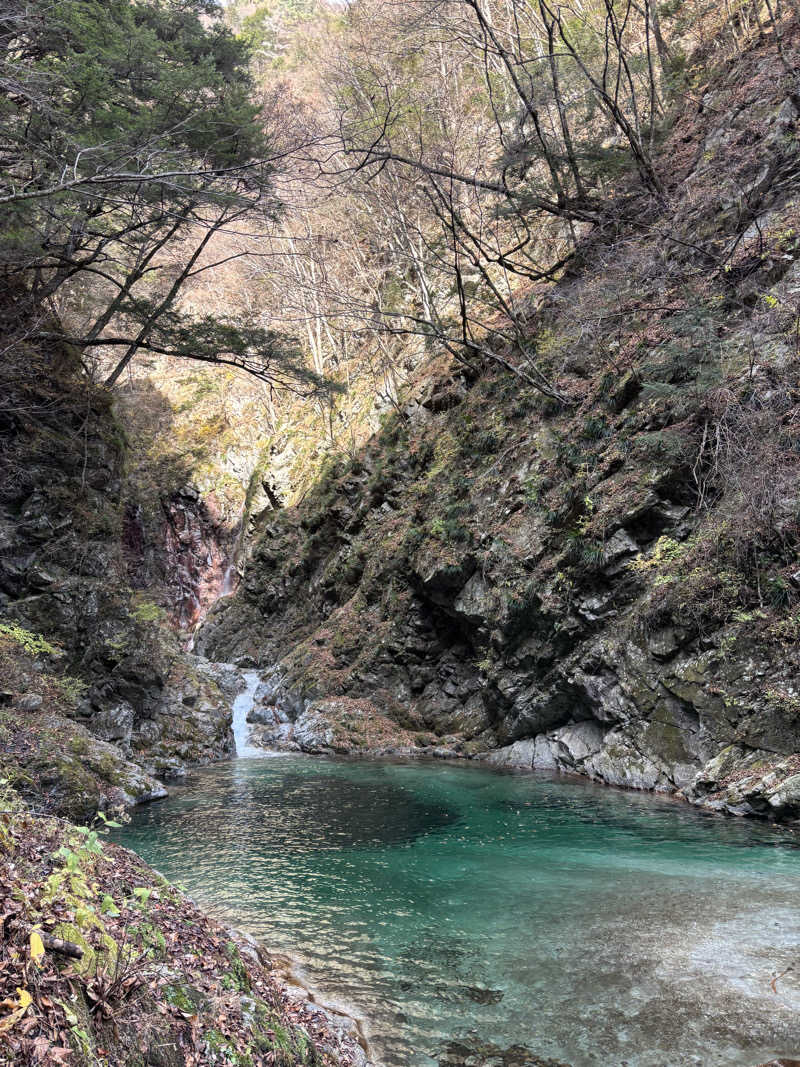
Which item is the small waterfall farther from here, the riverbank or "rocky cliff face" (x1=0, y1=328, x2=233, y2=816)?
the riverbank

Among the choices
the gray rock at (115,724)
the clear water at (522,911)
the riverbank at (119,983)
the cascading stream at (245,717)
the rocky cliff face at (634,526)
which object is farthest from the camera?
the cascading stream at (245,717)

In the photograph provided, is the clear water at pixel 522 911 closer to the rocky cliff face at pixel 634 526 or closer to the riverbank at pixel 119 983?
the riverbank at pixel 119 983

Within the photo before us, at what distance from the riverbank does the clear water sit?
1.06m

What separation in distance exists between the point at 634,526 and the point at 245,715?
13.6 m

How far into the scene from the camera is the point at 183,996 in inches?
111

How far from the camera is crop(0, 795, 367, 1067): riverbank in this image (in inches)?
79.7

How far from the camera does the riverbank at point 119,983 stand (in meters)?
2.02

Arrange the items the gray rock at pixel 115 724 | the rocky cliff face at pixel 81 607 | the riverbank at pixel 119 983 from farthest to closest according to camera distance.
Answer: the gray rock at pixel 115 724
the rocky cliff face at pixel 81 607
the riverbank at pixel 119 983

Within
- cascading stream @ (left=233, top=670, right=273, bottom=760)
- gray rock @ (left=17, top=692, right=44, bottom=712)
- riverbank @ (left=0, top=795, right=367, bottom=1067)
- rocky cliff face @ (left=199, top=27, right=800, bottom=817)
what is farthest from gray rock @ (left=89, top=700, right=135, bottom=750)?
riverbank @ (left=0, top=795, right=367, bottom=1067)

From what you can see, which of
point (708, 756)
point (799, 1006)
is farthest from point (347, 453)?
point (799, 1006)

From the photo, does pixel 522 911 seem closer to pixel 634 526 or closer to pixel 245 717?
pixel 634 526

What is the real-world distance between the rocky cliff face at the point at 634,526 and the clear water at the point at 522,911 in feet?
5.44

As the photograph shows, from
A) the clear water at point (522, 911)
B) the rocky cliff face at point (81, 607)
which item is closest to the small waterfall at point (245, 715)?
the rocky cliff face at point (81, 607)

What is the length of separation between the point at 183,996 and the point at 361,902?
4081mm
